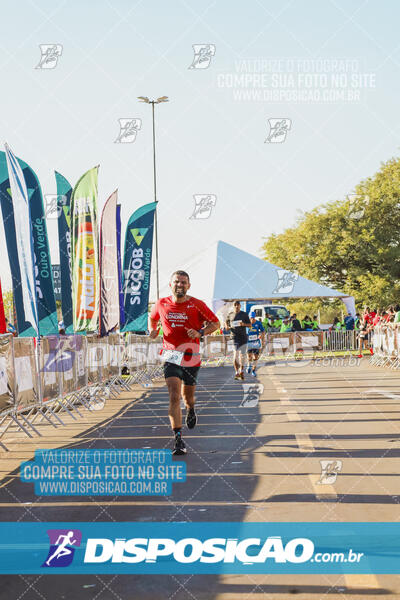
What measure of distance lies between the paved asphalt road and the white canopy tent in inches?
896

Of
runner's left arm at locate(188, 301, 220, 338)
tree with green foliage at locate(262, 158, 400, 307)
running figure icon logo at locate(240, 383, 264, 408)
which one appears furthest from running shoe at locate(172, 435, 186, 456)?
tree with green foliage at locate(262, 158, 400, 307)

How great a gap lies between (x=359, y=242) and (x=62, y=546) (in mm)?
55687

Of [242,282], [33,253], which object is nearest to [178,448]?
[33,253]

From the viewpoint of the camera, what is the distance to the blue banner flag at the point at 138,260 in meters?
21.5

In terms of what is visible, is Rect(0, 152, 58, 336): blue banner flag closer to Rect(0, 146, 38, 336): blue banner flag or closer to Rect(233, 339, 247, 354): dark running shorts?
Rect(0, 146, 38, 336): blue banner flag

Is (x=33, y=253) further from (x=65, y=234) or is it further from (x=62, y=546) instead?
(x=62, y=546)

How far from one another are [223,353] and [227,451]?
25.8 meters

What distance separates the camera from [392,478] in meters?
6.76

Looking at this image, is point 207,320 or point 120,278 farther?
point 120,278

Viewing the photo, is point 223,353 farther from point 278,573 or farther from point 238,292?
point 278,573

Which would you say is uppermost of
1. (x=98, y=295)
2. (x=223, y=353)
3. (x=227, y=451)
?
(x=98, y=295)

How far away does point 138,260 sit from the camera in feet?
71.5

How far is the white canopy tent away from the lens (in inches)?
1483

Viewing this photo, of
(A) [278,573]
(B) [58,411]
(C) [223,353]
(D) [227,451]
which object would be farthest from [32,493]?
Result: (C) [223,353]
